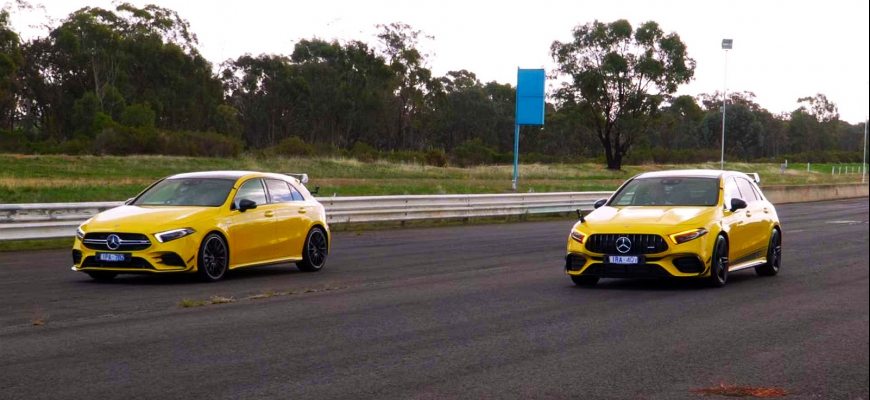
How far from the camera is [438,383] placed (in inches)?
284

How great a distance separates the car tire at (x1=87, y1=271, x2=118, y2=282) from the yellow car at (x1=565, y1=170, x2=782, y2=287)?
592 cm

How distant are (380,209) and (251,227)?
486 inches

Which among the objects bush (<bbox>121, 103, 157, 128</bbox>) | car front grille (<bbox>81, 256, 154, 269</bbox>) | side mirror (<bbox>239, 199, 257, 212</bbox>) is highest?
bush (<bbox>121, 103, 157, 128</bbox>)

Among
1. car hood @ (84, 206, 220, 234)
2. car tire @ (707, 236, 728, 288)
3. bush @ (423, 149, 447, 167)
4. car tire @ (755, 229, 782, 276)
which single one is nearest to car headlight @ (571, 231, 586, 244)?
car tire @ (707, 236, 728, 288)

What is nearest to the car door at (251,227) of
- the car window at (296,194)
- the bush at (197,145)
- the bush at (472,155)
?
the car window at (296,194)

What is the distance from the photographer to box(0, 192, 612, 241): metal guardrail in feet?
62.2

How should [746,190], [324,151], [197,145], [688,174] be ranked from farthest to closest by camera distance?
[324,151] < [197,145] < [746,190] < [688,174]

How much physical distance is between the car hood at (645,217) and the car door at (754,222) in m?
0.99

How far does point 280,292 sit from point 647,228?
442 cm

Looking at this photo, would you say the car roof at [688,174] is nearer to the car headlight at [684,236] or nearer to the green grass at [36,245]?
the car headlight at [684,236]

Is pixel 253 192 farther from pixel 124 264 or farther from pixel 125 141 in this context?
pixel 125 141

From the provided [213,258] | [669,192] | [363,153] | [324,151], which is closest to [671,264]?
[669,192]

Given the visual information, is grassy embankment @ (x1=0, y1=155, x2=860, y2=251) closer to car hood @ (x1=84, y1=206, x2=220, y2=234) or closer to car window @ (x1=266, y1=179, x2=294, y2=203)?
car hood @ (x1=84, y1=206, x2=220, y2=234)

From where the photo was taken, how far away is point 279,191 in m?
15.3
